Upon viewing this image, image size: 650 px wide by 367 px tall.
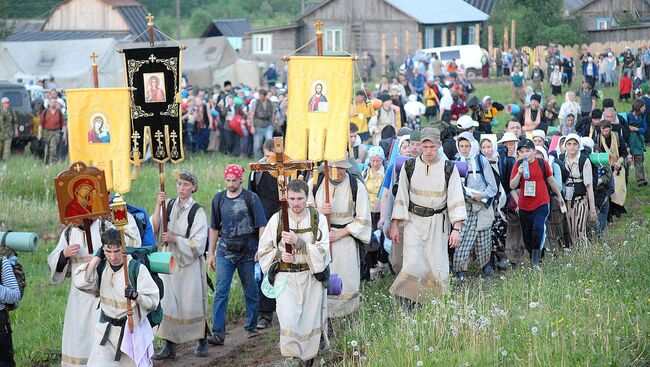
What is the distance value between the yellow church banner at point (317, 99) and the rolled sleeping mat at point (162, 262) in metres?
2.72

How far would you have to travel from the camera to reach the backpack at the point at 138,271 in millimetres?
9664

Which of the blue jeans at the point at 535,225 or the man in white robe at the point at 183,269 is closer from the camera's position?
the man in white robe at the point at 183,269

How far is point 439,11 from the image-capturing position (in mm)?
62281

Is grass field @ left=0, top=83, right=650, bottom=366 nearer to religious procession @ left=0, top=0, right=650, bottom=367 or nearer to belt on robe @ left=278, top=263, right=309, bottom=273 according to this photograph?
religious procession @ left=0, top=0, right=650, bottom=367

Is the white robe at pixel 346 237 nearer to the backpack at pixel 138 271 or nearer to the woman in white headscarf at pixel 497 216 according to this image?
the backpack at pixel 138 271

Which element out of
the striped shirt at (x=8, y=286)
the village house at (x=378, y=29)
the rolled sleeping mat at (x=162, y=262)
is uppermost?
the village house at (x=378, y=29)

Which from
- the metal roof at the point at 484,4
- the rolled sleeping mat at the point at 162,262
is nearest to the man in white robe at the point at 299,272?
the rolled sleeping mat at the point at 162,262

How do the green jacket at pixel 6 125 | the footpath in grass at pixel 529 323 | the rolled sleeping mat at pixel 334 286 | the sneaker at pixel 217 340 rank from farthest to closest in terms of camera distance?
the green jacket at pixel 6 125, the sneaker at pixel 217 340, the rolled sleeping mat at pixel 334 286, the footpath in grass at pixel 529 323

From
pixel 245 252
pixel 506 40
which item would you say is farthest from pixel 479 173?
pixel 506 40

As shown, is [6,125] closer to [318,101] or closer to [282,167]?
[318,101]

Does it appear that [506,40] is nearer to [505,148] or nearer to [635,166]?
[635,166]

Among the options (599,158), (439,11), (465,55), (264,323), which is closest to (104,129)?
(264,323)

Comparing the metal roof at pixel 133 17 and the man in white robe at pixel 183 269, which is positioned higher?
the metal roof at pixel 133 17

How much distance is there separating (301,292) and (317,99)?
253 centimetres
